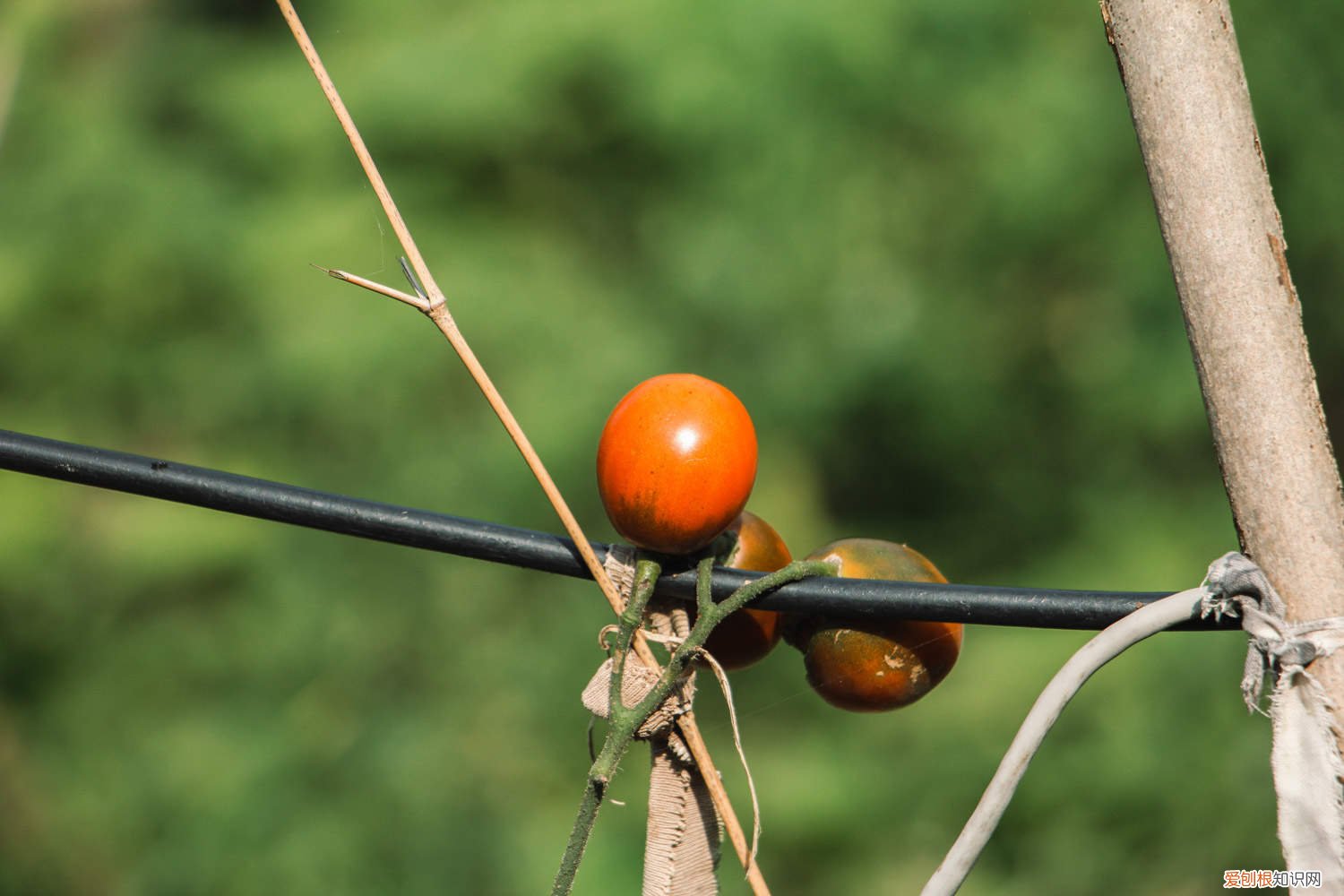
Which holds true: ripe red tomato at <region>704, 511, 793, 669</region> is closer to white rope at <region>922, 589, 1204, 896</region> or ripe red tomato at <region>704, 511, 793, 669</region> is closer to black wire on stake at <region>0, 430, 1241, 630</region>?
black wire on stake at <region>0, 430, 1241, 630</region>

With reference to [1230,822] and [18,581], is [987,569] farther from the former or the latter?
[18,581]

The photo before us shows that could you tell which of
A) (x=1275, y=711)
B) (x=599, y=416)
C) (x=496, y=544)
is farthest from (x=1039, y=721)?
(x=599, y=416)

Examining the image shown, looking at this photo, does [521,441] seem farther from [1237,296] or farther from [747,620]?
[1237,296]

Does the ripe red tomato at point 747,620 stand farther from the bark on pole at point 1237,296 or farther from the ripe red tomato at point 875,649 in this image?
the bark on pole at point 1237,296

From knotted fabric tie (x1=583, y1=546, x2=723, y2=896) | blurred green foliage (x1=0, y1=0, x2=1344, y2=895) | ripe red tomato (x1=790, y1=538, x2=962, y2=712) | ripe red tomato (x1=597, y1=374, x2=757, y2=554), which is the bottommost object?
knotted fabric tie (x1=583, y1=546, x2=723, y2=896)

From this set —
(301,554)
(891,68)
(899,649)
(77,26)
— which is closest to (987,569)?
(891,68)

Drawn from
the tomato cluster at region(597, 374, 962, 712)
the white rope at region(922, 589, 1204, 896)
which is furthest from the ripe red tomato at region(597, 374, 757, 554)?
the white rope at region(922, 589, 1204, 896)
